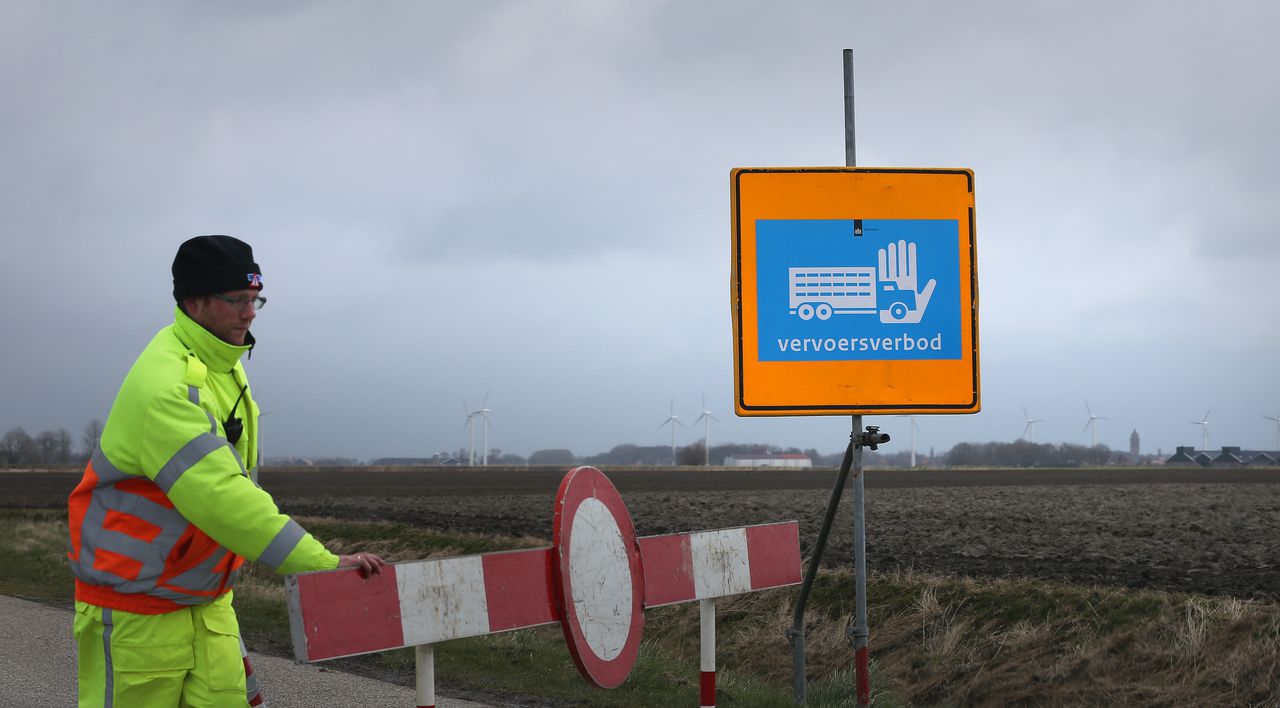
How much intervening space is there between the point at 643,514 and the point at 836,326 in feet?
66.2

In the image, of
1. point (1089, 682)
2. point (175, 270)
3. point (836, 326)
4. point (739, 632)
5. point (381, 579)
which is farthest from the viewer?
point (739, 632)

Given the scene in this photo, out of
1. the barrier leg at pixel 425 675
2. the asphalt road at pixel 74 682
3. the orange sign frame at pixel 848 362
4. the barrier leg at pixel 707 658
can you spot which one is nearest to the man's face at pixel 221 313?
the barrier leg at pixel 425 675

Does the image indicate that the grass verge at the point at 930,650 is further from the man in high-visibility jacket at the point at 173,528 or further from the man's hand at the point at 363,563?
the man in high-visibility jacket at the point at 173,528

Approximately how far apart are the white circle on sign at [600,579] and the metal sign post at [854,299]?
6.72ft

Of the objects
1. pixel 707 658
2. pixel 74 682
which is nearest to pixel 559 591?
pixel 707 658

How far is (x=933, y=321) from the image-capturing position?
6.82 m

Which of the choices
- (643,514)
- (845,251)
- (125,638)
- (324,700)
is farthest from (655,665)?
(643,514)

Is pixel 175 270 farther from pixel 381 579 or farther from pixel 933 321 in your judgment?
pixel 933 321

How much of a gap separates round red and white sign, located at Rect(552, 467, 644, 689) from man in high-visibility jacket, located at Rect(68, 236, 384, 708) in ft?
3.85

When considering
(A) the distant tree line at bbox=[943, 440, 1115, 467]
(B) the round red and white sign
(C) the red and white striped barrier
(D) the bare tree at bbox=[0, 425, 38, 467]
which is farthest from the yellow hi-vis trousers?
(A) the distant tree line at bbox=[943, 440, 1115, 467]

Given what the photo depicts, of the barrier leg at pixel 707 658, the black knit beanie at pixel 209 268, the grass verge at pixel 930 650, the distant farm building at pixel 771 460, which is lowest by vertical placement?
the distant farm building at pixel 771 460

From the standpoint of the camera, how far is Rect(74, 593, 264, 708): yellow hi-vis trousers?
3.33 meters

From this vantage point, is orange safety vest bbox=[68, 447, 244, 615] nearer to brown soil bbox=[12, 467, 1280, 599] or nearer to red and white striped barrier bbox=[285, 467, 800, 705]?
red and white striped barrier bbox=[285, 467, 800, 705]

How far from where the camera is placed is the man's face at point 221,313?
3502 mm
